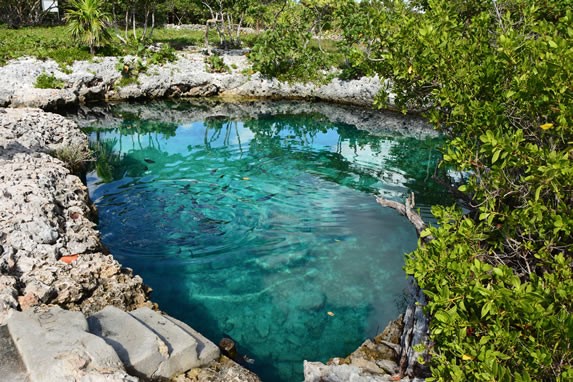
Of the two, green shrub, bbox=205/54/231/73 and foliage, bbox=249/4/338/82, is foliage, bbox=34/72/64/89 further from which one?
foliage, bbox=249/4/338/82

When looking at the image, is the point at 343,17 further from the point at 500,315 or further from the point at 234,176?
the point at 500,315

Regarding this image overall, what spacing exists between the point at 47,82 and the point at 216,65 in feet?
32.0

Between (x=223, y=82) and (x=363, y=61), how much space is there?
2241cm

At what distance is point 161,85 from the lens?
2812 centimetres

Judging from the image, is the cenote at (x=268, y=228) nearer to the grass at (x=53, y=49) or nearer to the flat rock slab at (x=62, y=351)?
the flat rock slab at (x=62, y=351)

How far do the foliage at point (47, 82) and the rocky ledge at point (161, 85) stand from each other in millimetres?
236

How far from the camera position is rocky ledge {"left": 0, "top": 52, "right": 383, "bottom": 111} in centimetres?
2344

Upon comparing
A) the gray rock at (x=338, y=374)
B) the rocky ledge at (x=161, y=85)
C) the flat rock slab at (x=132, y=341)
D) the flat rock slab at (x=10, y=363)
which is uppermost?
the rocky ledge at (x=161, y=85)

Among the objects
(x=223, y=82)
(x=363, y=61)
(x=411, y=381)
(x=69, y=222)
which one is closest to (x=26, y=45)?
(x=223, y=82)

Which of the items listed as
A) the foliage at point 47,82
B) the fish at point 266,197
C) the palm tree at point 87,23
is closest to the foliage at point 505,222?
the fish at point 266,197

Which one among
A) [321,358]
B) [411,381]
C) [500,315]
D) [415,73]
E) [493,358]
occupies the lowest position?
[321,358]

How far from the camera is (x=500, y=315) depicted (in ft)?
11.9

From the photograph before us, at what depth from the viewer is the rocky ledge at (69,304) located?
4191mm

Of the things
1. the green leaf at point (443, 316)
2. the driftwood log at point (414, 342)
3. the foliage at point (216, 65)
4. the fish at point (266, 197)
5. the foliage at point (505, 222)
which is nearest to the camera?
the foliage at point (505, 222)
